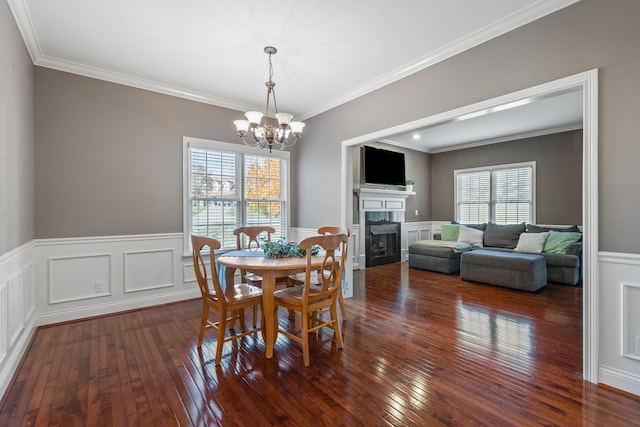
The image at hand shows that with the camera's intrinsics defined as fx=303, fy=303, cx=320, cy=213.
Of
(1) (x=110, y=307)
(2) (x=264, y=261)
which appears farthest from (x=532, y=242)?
(1) (x=110, y=307)

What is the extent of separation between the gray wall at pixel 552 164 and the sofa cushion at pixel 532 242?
3.36 ft

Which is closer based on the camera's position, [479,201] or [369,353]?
[369,353]

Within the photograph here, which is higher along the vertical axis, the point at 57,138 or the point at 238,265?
the point at 57,138

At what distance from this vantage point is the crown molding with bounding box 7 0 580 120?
2.43 metres

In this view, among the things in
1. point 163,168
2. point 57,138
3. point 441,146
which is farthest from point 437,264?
point 57,138

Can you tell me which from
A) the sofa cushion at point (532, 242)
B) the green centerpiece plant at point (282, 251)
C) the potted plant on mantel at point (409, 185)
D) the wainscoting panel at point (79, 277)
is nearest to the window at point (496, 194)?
the sofa cushion at point (532, 242)

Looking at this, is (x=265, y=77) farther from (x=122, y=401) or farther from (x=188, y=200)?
(x=122, y=401)

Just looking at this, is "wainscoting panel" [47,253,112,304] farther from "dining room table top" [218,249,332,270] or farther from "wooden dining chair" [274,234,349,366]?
"wooden dining chair" [274,234,349,366]

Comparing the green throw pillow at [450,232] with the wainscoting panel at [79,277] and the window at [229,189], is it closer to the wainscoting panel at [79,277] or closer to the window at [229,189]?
the window at [229,189]

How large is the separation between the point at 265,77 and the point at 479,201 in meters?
5.77

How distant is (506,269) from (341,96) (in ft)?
11.9

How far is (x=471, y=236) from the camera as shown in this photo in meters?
6.46

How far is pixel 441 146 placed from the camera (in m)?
7.53

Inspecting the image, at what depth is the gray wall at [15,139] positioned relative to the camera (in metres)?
2.17
